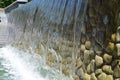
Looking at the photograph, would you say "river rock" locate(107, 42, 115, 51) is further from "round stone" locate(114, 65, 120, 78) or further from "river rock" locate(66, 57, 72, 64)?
"river rock" locate(66, 57, 72, 64)

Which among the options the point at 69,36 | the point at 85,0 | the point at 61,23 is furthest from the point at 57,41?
the point at 85,0

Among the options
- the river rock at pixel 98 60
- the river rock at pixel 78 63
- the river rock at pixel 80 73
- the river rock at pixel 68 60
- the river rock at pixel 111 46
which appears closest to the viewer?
the river rock at pixel 111 46

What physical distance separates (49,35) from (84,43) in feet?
8.09

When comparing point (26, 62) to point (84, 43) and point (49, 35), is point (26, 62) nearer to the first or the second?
point (49, 35)

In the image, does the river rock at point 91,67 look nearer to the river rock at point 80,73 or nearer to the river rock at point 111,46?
the river rock at point 80,73

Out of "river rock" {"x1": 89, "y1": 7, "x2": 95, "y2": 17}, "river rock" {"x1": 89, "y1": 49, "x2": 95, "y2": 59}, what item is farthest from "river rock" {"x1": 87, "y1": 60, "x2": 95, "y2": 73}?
"river rock" {"x1": 89, "y1": 7, "x2": 95, "y2": 17}

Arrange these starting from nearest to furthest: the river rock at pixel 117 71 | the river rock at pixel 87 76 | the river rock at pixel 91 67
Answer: the river rock at pixel 117 71, the river rock at pixel 91 67, the river rock at pixel 87 76

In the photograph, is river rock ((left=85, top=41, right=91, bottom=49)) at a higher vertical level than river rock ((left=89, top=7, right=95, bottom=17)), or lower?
lower

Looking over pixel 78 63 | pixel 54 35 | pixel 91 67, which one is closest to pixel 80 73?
pixel 78 63

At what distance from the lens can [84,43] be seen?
14.0 ft

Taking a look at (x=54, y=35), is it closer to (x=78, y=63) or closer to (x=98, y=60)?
(x=78, y=63)

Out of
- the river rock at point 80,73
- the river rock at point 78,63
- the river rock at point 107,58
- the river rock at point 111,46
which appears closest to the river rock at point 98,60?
the river rock at point 107,58

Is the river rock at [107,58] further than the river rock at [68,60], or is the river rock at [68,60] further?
the river rock at [68,60]

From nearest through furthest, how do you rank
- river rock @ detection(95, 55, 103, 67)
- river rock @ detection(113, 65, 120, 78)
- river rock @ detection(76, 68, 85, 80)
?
river rock @ detection(113, 65, 120, 78)
river rock @ detection(95, 55, 103, 67)
river rock @ detection(76, 68, 85, 80)
